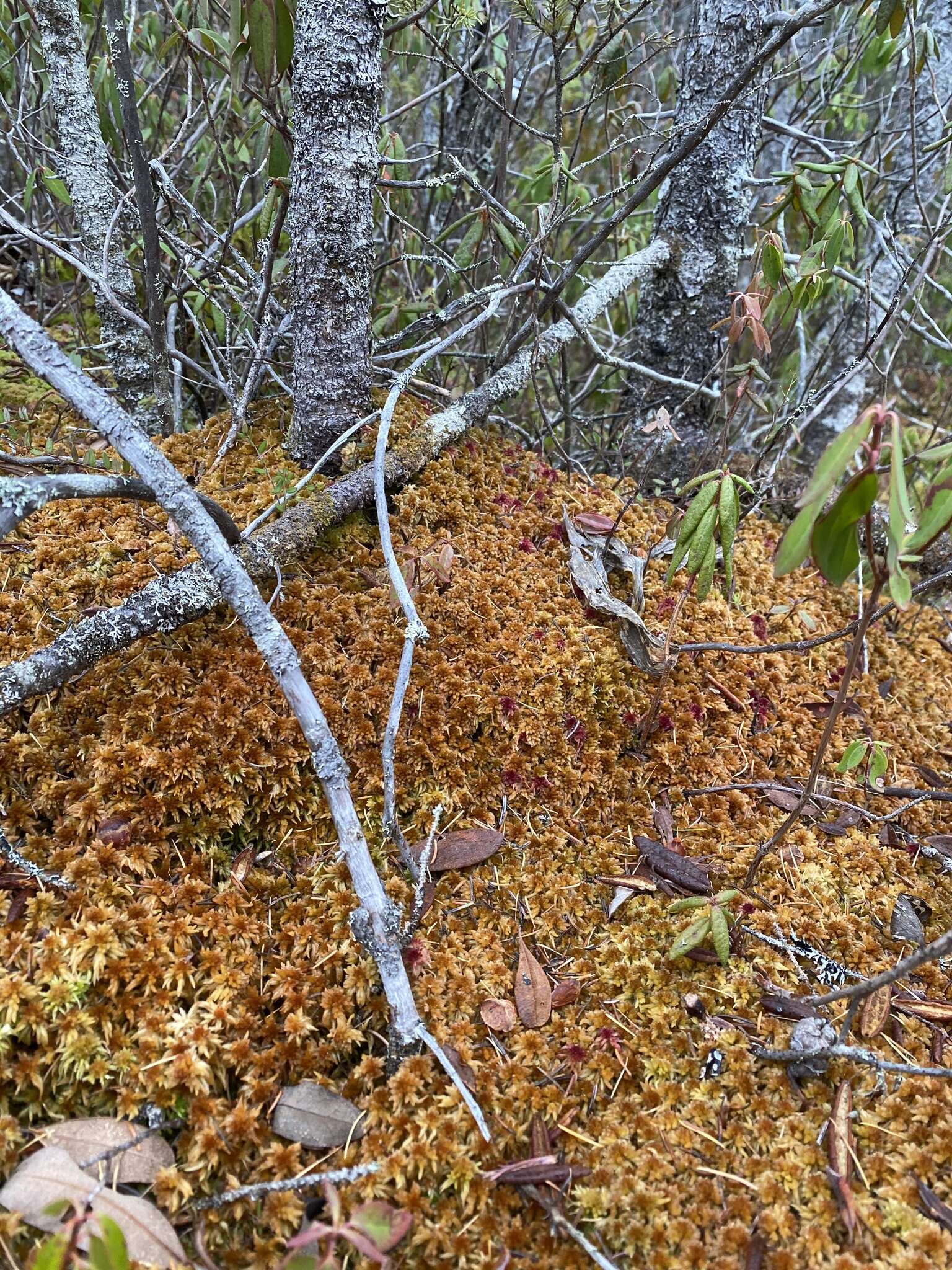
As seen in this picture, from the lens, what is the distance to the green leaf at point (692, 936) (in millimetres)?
1689

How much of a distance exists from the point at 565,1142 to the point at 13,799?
1450 millimetres

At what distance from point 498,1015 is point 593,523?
1.82 m

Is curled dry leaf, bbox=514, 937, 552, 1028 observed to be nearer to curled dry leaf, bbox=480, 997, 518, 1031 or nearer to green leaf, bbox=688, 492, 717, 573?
curled dry leaf, bbox=480, 997, 518, 1031

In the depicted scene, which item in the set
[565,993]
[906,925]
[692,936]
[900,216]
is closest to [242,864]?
[565,993]

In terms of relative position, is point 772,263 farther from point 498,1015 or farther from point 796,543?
point 498,1015

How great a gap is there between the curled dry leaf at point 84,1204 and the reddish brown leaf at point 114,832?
0.59 meters

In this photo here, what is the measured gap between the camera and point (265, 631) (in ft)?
5.35

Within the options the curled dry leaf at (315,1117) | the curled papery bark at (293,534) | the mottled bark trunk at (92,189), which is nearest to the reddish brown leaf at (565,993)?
the curled dry leaf at (315,1117)

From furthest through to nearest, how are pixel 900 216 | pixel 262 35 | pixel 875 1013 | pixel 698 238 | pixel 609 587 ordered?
pixel 900 216 < pixel 698 238 < pixel 609 587 < pixel 262 35 < pixel 875 1013

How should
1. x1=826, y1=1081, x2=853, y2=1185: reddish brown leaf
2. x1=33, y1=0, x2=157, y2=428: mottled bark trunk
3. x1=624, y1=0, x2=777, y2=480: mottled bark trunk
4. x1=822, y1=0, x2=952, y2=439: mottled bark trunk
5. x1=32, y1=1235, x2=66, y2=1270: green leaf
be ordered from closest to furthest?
1. x1=32, y1=1235, x2=66, y2=1270: green leaf
2. x1=826, y1=1081, x2=853, y2=1185: reddish brown leaf
3. x1=33, y1=0, x2=157, y2=428: mottled bark trunk
4. x1=624, y1=0, x2=777, y2=480: mottled bark trunk
5. x1=822, y1=0, x2=952, y2=439: mottled bark trunk

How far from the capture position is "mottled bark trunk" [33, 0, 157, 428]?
100 inches

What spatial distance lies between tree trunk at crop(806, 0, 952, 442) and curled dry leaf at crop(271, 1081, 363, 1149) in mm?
4240

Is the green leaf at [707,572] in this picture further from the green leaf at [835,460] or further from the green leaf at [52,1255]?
the green leaf at [52,1255]

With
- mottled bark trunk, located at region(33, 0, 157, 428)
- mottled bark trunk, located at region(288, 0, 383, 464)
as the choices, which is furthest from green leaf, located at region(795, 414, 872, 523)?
mottled bark trunk, located at region(33, 0, 157, 428)
